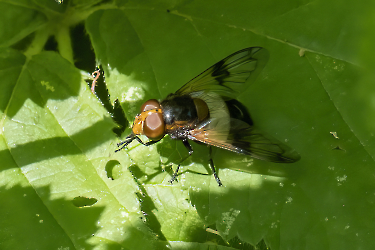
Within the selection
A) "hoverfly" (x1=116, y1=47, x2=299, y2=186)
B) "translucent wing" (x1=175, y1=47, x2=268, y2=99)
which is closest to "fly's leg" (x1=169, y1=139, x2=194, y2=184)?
"hoverfly" (x1=116, y1=47, x2=299, y2=186)

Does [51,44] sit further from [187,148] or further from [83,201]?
[187,148]

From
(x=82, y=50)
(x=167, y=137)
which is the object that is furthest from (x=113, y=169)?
(x=82, y=50)

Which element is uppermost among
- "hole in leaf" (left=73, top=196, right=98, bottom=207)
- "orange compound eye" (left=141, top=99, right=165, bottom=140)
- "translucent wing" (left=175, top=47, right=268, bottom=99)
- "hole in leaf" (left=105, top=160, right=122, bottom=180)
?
→ "translucent wing" (left=175, top=47, right=268, bottom=99)

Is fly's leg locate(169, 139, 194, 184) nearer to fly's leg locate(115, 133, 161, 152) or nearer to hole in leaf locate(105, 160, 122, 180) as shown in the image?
fly's leg locate(115, 133, 161, 152)

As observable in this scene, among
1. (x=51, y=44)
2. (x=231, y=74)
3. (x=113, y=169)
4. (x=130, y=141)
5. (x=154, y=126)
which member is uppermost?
(x=51, y=44)

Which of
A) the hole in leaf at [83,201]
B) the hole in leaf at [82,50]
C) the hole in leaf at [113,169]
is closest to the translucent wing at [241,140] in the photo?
the hole in leaf at [113,169]

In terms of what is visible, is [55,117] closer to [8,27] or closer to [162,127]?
[8,27]
